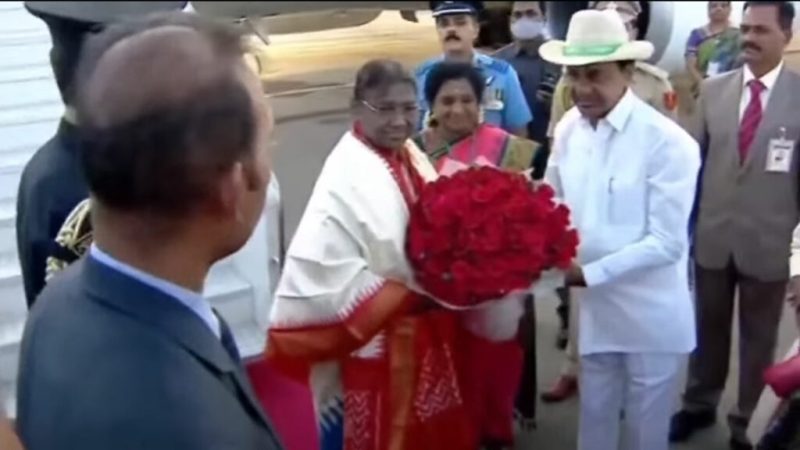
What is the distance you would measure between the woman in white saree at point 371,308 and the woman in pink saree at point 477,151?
13 cm

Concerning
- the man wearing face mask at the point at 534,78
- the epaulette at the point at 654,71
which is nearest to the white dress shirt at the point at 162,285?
the epaulette at the point at 654,71

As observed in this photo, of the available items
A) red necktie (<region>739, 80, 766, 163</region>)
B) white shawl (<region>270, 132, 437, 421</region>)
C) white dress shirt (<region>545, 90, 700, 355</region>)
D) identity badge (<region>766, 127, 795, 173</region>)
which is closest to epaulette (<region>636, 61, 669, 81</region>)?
red necktie (<region>739, 80, 766, 163</region>)

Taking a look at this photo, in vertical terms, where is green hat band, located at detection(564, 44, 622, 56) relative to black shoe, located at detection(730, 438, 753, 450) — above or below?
above

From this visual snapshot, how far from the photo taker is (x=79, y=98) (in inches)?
58.4

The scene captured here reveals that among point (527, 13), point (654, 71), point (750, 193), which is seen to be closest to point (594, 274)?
point (527, 13)

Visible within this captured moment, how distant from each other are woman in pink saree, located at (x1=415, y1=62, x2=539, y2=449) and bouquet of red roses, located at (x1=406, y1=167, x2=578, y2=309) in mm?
282

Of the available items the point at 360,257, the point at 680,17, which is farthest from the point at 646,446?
the point at 680,17

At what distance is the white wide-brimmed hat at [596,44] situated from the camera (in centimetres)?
372

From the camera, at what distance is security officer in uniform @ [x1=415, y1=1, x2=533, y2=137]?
4703 millimetres

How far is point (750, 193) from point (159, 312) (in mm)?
3258

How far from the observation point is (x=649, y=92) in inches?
192

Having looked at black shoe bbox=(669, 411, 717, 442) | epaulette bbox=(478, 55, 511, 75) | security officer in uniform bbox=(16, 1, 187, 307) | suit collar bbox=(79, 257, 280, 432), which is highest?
suit collar bbox=(79, 257, 280, 432)

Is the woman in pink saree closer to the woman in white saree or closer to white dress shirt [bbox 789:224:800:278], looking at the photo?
the woman in white saree

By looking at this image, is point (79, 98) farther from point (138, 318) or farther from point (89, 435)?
point (89, 435)
